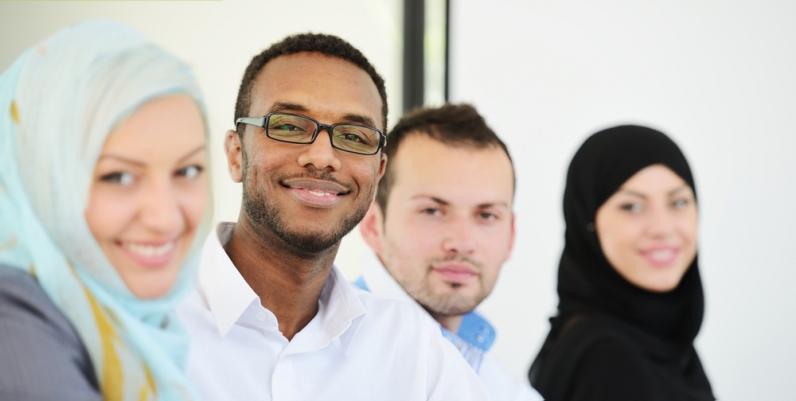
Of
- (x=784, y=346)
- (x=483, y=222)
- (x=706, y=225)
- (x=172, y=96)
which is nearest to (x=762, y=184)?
(x=706, y=225)

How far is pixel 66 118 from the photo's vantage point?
782 mm

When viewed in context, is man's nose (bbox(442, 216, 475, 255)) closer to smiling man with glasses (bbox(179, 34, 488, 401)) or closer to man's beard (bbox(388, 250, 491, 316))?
man's beard (bbox(388, 250, 491, 316))

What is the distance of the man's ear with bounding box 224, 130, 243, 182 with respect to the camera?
4.08 feet

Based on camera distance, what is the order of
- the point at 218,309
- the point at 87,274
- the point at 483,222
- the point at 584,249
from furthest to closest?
the point at 584,249 < the point at 483,222 < the point at 218,309 < the point at 87,274

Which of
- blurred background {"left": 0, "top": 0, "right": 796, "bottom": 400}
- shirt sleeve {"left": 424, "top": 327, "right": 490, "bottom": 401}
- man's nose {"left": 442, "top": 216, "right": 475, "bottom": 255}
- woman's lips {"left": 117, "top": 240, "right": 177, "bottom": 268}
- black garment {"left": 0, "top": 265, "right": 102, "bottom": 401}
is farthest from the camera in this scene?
blurred background {"left": 0, "top": 0, "right": 796, "bottom": 400}

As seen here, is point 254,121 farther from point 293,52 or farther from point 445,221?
point 445,221

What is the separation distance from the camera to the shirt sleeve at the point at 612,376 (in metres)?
1.59

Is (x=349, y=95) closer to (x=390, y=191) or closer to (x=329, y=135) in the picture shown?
(x=329, y=135)

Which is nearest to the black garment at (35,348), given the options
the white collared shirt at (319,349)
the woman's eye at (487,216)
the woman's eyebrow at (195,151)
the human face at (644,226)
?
the woman's eyebrow at (195,151)

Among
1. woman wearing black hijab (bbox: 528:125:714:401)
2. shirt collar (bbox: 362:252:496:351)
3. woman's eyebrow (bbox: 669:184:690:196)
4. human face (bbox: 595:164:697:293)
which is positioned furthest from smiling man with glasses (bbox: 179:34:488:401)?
woman's eyebrow (bbox: 669:184:690:196)

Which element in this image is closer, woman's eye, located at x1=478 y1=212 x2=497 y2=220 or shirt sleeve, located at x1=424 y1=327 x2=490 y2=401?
shirt sleeve, located at x1=424 y1=327 x2=490 y2=401

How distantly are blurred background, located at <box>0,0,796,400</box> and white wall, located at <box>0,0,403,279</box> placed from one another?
65mm

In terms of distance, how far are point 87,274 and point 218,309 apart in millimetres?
367

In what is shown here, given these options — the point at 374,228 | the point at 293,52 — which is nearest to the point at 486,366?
the point at 374,228
